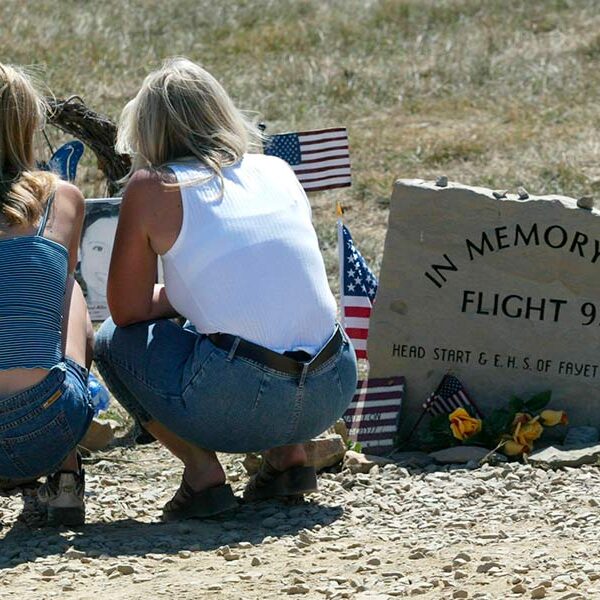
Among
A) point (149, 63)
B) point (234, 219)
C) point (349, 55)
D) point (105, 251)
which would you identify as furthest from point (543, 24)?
point (234, 219)

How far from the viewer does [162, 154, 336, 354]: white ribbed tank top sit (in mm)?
4348

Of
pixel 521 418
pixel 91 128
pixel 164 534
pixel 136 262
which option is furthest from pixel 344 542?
pixel 91 128

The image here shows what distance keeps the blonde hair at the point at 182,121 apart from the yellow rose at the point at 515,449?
5.43 feet

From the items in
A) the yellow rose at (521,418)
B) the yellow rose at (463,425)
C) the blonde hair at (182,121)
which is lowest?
the yellow rose at (463,425)

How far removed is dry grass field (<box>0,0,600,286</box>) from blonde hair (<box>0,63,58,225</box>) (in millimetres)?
4404

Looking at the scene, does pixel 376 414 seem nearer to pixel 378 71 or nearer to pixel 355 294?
pixel 355 294

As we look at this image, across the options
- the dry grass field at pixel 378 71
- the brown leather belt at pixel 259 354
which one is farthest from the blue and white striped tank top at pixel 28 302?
the dry grass field at pixel 378 71

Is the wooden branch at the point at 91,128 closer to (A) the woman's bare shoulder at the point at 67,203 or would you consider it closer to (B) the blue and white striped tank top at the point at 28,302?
(A) the woman's bare shoulder at the point at 67,203

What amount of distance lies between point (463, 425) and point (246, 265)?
1488 millimetres

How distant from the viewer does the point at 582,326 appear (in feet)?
18.3

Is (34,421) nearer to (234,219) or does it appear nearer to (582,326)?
(234,219)

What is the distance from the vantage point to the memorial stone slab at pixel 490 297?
556cm

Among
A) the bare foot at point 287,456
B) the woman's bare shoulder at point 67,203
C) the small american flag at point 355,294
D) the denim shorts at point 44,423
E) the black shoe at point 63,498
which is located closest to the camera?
the denim shorts at point 44,423

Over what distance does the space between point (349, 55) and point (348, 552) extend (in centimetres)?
1053
